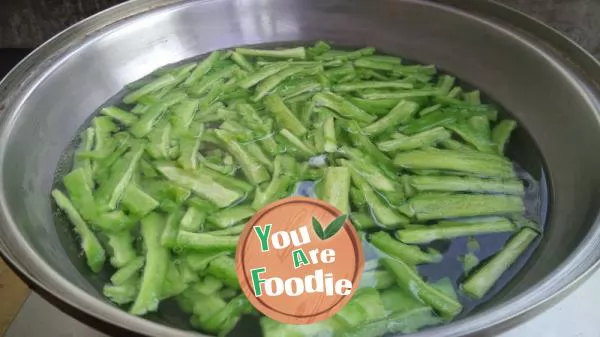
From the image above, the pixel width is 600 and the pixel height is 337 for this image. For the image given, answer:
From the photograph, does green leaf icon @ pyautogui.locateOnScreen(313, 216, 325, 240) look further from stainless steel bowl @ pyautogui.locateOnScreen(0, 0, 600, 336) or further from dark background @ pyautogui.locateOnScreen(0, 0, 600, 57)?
dark background @ pyautogui.locateOnScreen(0, 0, 600, 57)

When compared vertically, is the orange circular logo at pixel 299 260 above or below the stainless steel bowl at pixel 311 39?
below

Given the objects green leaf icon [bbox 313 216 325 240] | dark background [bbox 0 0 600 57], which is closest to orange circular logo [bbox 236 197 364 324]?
green leaf icon [bbox 313 216 325 240]

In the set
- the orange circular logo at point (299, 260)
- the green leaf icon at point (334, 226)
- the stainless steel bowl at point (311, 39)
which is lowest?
the orange circular logo at point (299, 260)

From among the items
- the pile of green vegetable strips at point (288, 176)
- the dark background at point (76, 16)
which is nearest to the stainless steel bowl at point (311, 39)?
the pile of green vegetable strips at point (288, 176)

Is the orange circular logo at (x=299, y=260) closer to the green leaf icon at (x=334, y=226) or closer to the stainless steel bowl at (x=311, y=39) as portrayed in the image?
the green leaf icon at (x=334, y=226)

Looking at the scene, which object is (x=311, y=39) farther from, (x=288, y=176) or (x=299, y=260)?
(x=299, y=260)

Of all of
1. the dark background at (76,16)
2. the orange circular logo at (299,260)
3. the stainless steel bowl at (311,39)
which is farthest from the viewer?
the dark background at (76,16)

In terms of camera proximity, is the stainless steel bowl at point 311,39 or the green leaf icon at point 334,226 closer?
the stainless steel bowl at point 311,39

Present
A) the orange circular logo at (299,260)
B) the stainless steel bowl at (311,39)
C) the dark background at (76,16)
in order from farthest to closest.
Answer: the dark background at (76,16), the orange circular logo at (299,260), the stainless steel bowl at (311,39)
